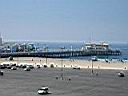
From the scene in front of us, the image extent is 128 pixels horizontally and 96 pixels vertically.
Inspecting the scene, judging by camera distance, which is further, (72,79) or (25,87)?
(72,79)

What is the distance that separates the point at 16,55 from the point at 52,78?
83618 mm

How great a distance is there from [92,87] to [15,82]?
16233mm

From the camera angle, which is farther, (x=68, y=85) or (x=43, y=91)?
(x=68, y=85)

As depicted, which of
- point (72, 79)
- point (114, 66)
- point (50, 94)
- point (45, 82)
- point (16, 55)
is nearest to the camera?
point (50, 94)

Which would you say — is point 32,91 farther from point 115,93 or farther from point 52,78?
point 52,78

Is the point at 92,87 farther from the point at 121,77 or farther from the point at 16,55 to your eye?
the point at 16,55

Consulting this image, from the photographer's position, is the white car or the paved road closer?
the white car

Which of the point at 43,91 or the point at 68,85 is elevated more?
the point at 68,85

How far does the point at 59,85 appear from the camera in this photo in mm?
83000

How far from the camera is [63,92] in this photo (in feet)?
242

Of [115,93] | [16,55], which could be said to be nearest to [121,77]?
[115,93]

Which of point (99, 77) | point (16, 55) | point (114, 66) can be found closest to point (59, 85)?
point (99, 77)

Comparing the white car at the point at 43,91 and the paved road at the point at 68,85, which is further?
the paved road at the point at 68,85

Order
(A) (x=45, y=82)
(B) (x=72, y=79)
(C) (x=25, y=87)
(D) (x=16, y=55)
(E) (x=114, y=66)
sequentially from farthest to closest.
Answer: (D) (x=16, y=55) → (E) (x=114, y=66) → (B) (x=72, y=79) → (A) (x=45, y=82) → (C) (x=25, y=87)
